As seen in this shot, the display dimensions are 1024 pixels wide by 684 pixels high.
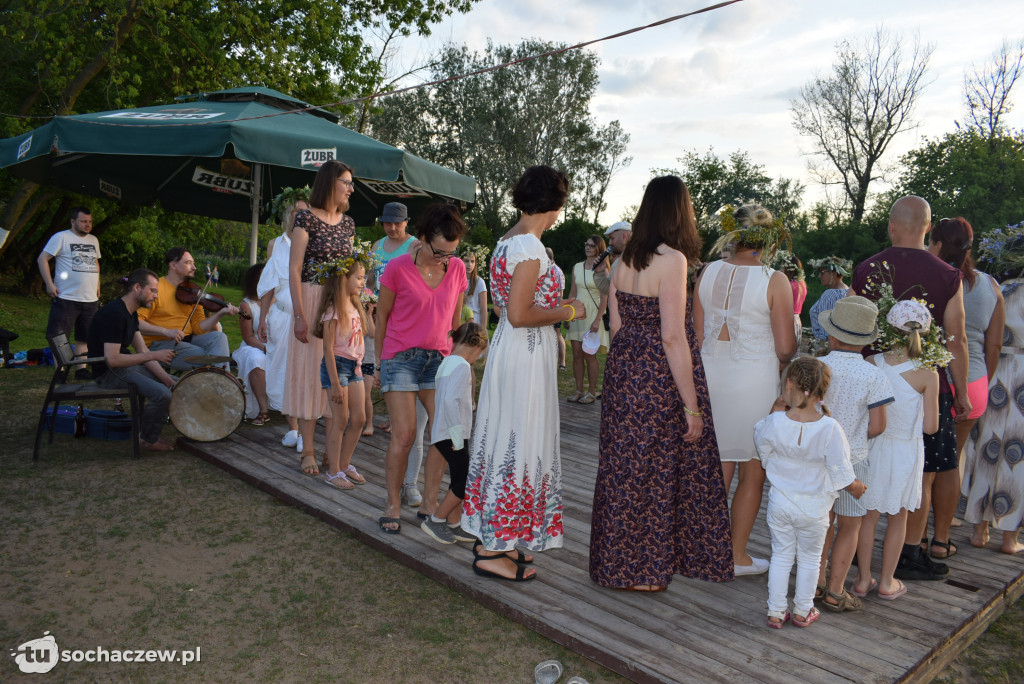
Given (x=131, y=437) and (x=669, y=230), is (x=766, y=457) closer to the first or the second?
(x=669, y=230)

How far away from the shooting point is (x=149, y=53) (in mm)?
13633

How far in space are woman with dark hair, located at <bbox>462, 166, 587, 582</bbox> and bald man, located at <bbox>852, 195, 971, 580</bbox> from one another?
1725mm

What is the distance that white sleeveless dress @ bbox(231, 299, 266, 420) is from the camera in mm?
6840

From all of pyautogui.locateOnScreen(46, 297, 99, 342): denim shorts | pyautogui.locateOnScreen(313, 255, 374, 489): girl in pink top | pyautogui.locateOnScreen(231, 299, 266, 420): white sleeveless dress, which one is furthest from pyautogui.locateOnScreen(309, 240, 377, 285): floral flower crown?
pyautogui.locateOnScreen(46, 297, 99, 342): denim shorts

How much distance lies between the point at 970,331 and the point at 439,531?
3.41m

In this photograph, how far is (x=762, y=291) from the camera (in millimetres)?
3566

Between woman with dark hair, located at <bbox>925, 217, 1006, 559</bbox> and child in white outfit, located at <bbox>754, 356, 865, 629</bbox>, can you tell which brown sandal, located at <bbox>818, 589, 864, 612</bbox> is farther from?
woman with dark hair, located at <bbox>925, 217, 1006, 559</bbox>

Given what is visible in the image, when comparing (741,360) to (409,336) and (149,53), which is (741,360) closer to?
(409,336)

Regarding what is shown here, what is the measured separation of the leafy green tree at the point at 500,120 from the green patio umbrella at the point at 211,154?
78.4ft

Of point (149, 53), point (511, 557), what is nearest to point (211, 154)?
point (511, 557)

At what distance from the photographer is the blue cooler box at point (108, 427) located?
617 centimetres

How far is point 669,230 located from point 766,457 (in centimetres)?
111

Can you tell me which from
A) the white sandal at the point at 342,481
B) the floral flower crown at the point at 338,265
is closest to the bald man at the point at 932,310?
the floral flower crown at the point at 338,265

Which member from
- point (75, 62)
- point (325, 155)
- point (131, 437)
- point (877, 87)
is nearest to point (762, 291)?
point (325, 155)
